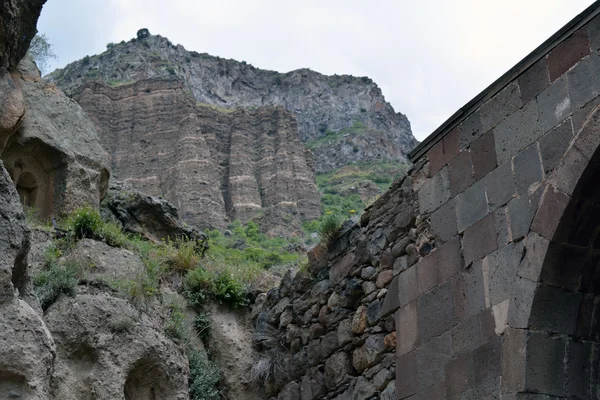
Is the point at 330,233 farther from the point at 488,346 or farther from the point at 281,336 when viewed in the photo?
the point at 488,346

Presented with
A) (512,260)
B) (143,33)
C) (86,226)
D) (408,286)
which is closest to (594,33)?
(512,260)

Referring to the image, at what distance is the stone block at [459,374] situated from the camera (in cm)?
598

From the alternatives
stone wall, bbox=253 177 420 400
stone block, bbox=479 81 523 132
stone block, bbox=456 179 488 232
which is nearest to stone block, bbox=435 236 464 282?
stone block, bbox=456 179 488 232

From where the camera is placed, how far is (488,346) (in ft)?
19.2

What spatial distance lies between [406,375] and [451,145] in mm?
1954

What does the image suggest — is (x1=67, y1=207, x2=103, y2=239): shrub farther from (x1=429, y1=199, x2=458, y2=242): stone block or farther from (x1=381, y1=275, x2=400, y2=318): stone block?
(x1=429, y1=199, x2=458, y2=242): stone block

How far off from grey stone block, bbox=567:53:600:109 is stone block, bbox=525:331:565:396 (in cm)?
164

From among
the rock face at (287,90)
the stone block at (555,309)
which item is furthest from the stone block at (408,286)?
the rock face at (287,90)

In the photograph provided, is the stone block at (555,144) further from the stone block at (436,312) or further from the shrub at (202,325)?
the shrub at (202,325)

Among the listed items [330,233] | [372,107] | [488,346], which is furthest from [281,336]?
[372,107]

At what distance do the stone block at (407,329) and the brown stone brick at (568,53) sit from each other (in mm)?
2182

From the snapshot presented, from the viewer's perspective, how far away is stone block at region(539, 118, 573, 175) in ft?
18.9

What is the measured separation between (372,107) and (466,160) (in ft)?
252

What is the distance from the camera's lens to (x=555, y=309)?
568 centimetres
